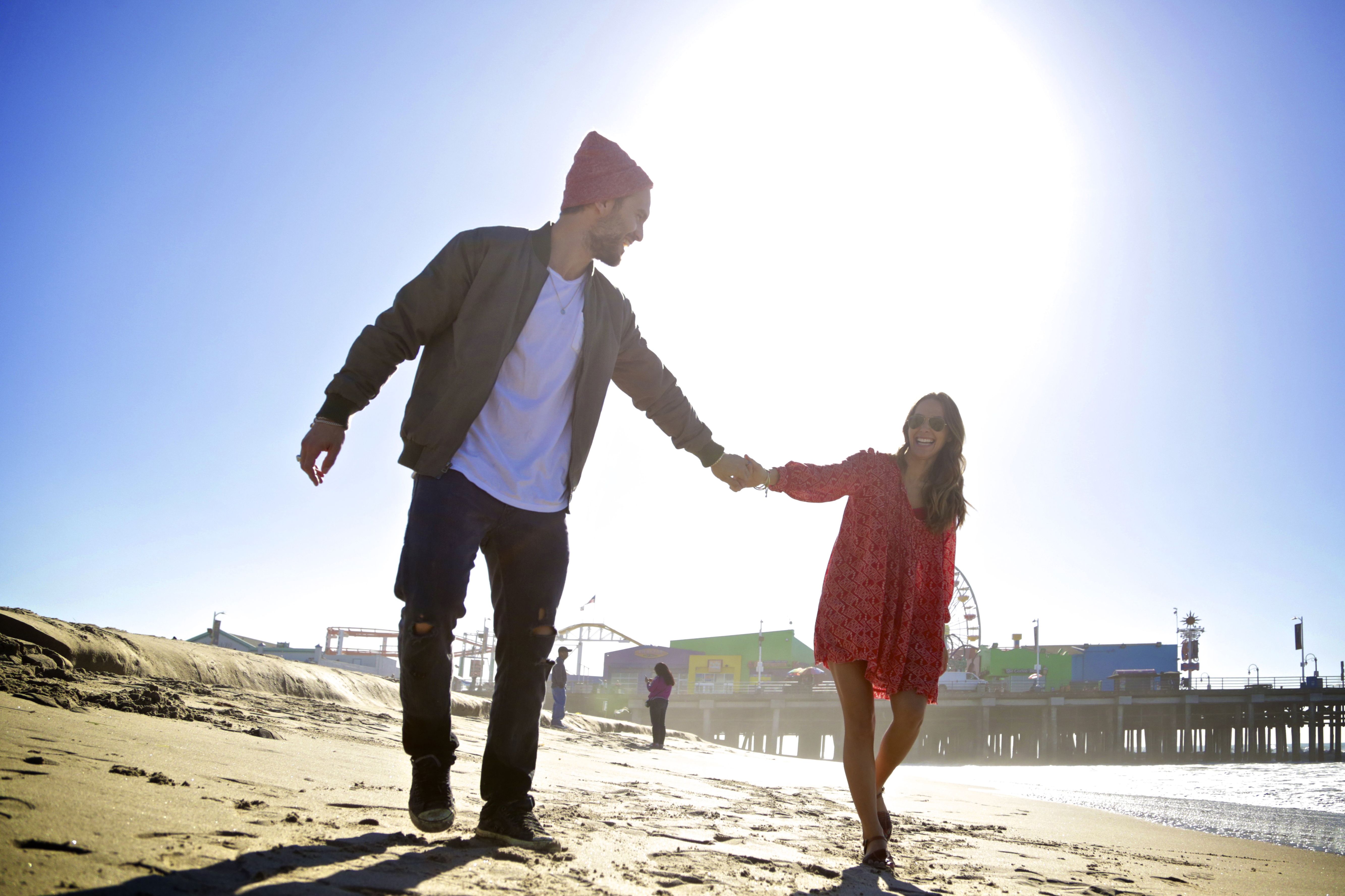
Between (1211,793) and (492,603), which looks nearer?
(492,603)

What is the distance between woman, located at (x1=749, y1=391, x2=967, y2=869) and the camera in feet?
9.25

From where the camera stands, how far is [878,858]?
236 centimetres

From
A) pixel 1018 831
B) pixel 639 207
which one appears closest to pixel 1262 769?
pixel 1018 831

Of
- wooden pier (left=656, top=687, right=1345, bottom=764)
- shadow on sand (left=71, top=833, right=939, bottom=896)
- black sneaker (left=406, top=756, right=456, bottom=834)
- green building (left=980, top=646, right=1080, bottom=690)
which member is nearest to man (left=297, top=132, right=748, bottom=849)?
black sneaker (left=406, top=756, right=456, bottom=834)

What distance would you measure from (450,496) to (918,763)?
109 ft

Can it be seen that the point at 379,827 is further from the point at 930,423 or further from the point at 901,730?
the point at 930,423

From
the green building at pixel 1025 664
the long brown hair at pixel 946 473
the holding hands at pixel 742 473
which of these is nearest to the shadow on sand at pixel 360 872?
the long brown hair at pixel 946 473

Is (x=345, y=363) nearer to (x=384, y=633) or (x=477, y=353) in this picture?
(x=477, y=353)

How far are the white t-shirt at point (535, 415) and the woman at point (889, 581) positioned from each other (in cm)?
117

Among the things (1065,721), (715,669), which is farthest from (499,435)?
(715,669)

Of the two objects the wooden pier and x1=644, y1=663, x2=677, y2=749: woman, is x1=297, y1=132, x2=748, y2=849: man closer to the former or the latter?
x1=644, y1=663, x2=677, y2=749: woman

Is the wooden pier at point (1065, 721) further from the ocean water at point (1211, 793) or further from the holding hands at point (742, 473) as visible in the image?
the holding hands at point (742, 473)

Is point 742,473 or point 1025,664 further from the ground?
point 742,473

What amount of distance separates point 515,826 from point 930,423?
2.11 meters
